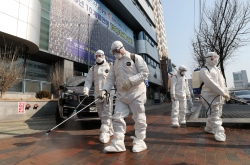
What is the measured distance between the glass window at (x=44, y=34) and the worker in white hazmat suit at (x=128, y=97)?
11.9m

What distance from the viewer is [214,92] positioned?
3.45 m

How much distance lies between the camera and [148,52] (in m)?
31.7

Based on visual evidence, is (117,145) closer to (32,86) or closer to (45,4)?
(32,86)

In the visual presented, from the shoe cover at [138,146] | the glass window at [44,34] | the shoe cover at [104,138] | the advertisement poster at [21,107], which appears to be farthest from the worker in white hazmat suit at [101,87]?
the glass window at [44,34]

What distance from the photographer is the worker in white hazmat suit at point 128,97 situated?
2670mm

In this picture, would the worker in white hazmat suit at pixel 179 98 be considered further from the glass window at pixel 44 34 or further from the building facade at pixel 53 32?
the glass window at pixel 44 34

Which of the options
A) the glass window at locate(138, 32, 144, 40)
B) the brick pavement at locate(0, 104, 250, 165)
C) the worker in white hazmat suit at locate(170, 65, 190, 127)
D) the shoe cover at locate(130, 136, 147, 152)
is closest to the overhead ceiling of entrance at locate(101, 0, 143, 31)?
the glass window at locate(138, 32, 144, 40)

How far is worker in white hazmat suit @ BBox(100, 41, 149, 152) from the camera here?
2670mm

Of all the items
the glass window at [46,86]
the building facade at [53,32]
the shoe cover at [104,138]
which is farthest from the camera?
the glass window at [46,86]

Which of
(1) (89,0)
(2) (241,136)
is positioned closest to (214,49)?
(2) (241,136)

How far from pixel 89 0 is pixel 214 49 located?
1495cm

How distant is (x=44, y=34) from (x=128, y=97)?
12764 mm

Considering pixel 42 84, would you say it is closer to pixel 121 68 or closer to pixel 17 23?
pixel 17 23

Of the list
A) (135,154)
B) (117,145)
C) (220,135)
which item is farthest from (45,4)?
(220,135)
